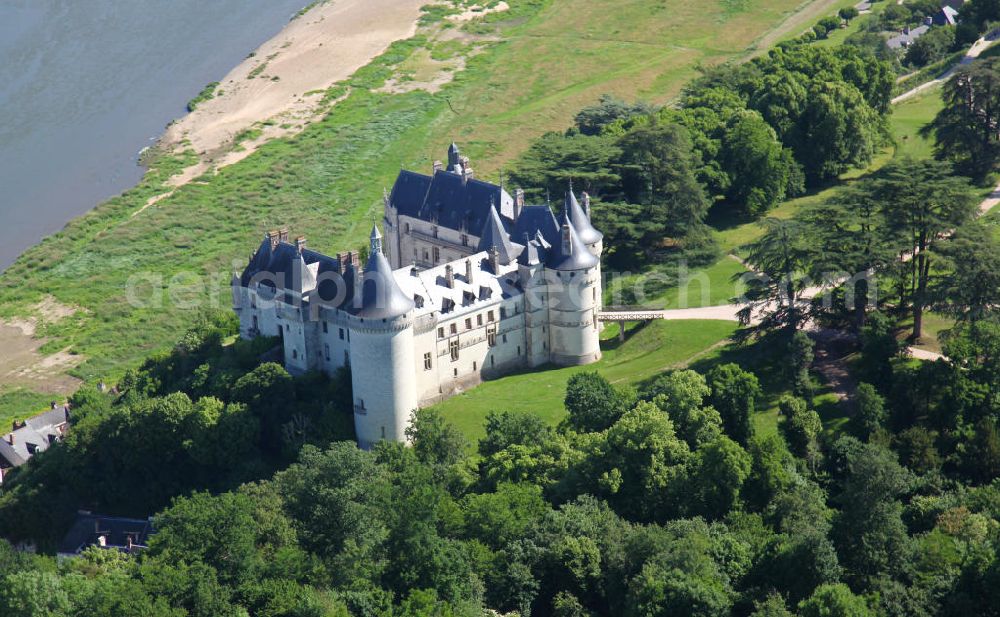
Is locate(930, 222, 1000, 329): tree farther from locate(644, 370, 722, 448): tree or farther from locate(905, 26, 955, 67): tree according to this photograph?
locate(905, 26, 955, 67): tree

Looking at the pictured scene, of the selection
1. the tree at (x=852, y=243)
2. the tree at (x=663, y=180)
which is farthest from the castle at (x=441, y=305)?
the tree at (x=852, y=243)

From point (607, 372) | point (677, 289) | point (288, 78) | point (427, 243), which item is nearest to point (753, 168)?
point (677, 289)

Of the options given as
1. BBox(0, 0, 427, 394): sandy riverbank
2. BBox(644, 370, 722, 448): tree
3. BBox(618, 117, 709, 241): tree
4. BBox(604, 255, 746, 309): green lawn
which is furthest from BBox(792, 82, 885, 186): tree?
BBox(0, 0, 427, 394): sandy riverbank

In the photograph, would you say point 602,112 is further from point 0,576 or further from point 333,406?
point 0,576

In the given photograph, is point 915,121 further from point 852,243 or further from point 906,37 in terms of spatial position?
point 852,243

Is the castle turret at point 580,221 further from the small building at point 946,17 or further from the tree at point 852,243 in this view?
the small building at point 946,17
